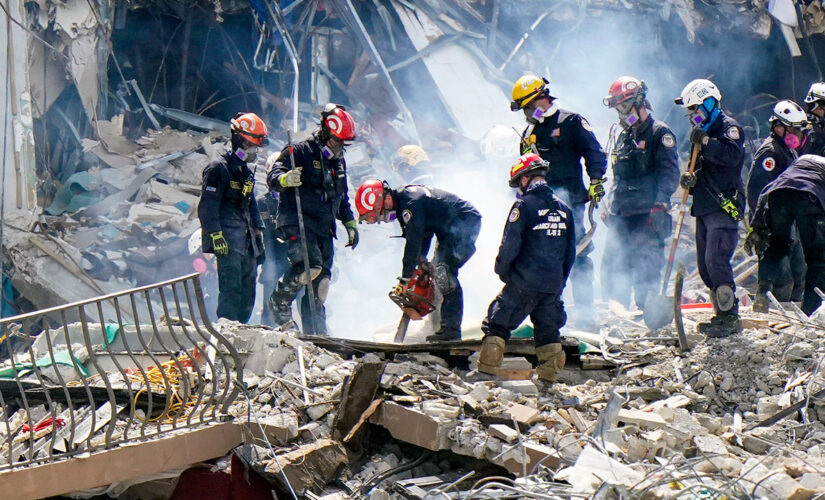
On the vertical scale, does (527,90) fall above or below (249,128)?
above

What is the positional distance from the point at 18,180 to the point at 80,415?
5.98 m

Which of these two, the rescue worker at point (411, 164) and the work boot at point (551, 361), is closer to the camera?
the work boot at point (551, 361)

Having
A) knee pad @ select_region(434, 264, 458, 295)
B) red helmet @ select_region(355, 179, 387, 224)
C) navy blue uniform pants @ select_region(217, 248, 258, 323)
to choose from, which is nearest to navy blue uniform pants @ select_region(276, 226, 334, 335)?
navy blue uniform pants @ select_region(217, 248, 258, 323)

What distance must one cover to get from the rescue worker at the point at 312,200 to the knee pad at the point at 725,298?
298 cm

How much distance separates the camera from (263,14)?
42.6 ft

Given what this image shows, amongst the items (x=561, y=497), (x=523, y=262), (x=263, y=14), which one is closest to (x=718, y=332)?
(x=523, y=262)

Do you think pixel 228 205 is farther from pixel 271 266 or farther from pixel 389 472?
pixel 389 472

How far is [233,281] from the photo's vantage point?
7730mm

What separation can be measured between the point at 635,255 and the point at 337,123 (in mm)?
2810

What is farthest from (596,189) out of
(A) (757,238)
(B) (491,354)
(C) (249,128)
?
(C) (249,128)

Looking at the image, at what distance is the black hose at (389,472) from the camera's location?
16.5ft

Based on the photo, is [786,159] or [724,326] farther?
[786,159]

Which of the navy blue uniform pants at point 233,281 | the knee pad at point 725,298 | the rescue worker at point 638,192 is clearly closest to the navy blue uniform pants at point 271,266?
the navy blue uniform pants at point 233,281

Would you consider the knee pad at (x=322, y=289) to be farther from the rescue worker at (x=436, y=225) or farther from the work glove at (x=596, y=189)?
the work glove at (x=596, y=189)
